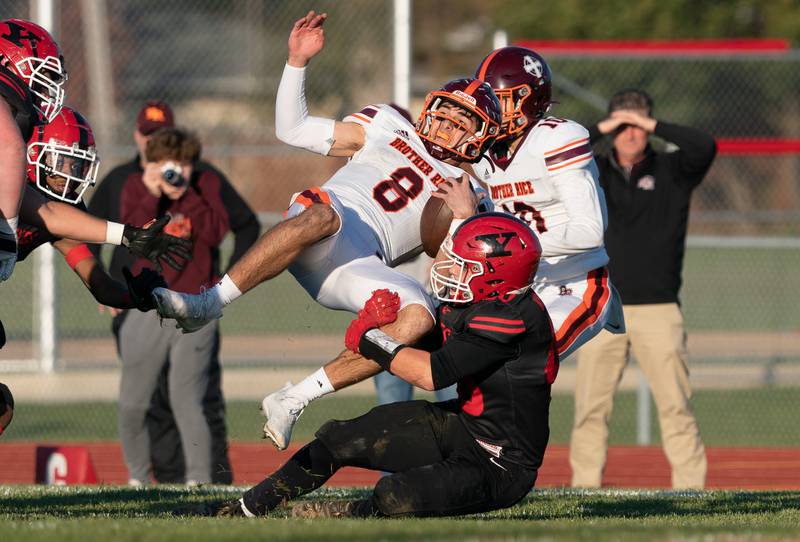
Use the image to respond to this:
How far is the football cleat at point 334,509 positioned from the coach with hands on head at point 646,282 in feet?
11.6

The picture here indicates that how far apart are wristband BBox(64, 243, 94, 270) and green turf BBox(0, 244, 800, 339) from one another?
6.28 m

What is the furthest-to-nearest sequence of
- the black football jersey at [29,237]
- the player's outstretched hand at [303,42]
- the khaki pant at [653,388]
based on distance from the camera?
the khaki pant at [653,388]
the player's outstretched hand at [303,42]
the black football jersey at [29,237]

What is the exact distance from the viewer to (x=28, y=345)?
15.0m

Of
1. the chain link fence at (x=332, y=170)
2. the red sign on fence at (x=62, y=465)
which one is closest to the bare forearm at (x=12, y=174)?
the red sign on fence at (x=62, y=465)

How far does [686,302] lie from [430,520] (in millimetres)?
15916

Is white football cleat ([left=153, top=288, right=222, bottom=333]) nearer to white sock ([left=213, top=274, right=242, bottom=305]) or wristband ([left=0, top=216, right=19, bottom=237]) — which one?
white sock ([left=213, top=274, right=242, bottom=305])

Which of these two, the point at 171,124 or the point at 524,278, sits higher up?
the point at 171,124

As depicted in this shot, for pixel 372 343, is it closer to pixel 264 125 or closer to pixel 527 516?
pixel 527 516

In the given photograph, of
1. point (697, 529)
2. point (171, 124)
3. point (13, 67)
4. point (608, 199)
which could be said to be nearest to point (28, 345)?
point (171, 124)

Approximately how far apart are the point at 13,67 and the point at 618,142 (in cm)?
483

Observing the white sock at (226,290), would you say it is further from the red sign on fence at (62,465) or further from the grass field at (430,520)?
the red sign on fence at (62,465)

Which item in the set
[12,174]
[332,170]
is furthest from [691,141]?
[332,170]

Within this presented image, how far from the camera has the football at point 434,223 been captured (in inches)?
252

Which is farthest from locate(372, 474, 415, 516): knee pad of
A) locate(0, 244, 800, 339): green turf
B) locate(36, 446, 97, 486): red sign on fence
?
locate(0, 244, 800, 339): green turf
